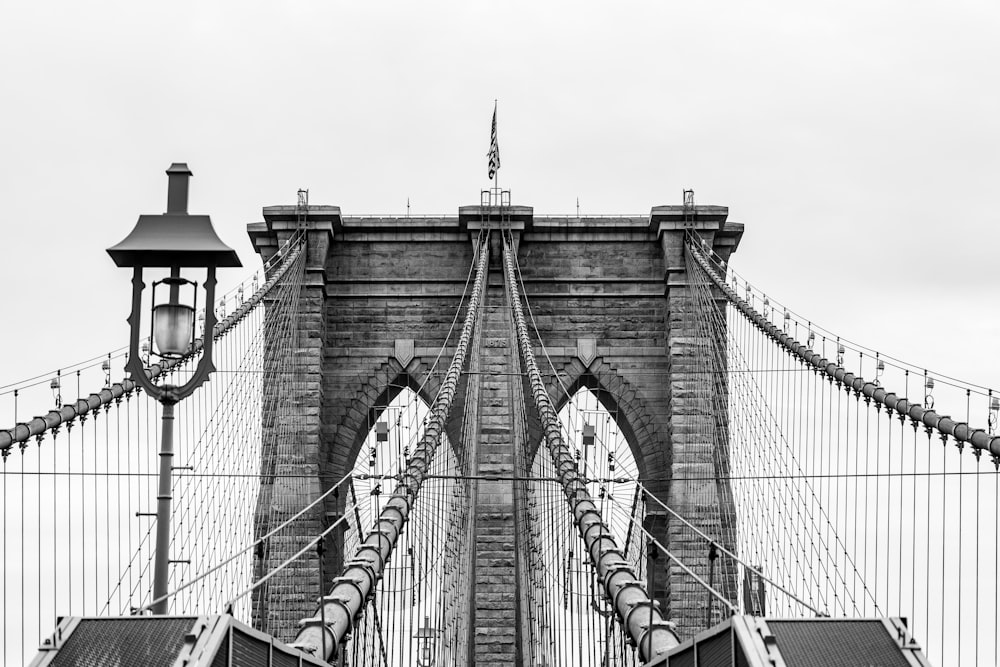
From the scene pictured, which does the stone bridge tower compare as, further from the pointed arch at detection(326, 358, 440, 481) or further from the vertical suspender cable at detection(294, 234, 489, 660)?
the vertical suspender cable at detection(294, 234, 489, 660)

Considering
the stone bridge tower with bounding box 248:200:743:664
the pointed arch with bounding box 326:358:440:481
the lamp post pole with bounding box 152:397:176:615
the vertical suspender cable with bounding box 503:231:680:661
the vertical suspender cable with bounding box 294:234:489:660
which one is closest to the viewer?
the vertical suspender cable with bounding box 294:234:489:660

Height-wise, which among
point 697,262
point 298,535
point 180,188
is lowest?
point 298,535

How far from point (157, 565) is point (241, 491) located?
18048mm

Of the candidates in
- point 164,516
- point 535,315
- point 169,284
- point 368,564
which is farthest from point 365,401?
point 164,516

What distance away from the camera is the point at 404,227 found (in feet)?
95.6

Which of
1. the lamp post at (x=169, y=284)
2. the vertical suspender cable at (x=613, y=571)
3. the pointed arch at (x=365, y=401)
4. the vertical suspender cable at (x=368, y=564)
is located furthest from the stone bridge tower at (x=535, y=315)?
the lamp post at (x=169, y=284)

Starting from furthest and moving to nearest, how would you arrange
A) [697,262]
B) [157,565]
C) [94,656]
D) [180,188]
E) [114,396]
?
[697,262], [114,396], [180,188], [157,565], [94,656]

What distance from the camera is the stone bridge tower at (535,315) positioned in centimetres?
2758

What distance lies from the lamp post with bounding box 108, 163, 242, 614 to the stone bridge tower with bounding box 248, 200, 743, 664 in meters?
19.2

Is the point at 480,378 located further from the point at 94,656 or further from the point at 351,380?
the point at 94,656

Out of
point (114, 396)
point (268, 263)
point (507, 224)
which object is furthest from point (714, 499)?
point (114, 396)

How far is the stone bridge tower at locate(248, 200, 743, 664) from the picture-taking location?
2758 centimetres

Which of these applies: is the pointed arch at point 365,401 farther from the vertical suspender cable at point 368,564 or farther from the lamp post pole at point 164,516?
the lamp post pole at point 164,516

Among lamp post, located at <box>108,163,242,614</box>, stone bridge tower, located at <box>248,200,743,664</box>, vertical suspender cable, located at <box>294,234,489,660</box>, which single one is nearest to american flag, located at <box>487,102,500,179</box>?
stone bridge tower, located at <box>248,200,743,664</box>
